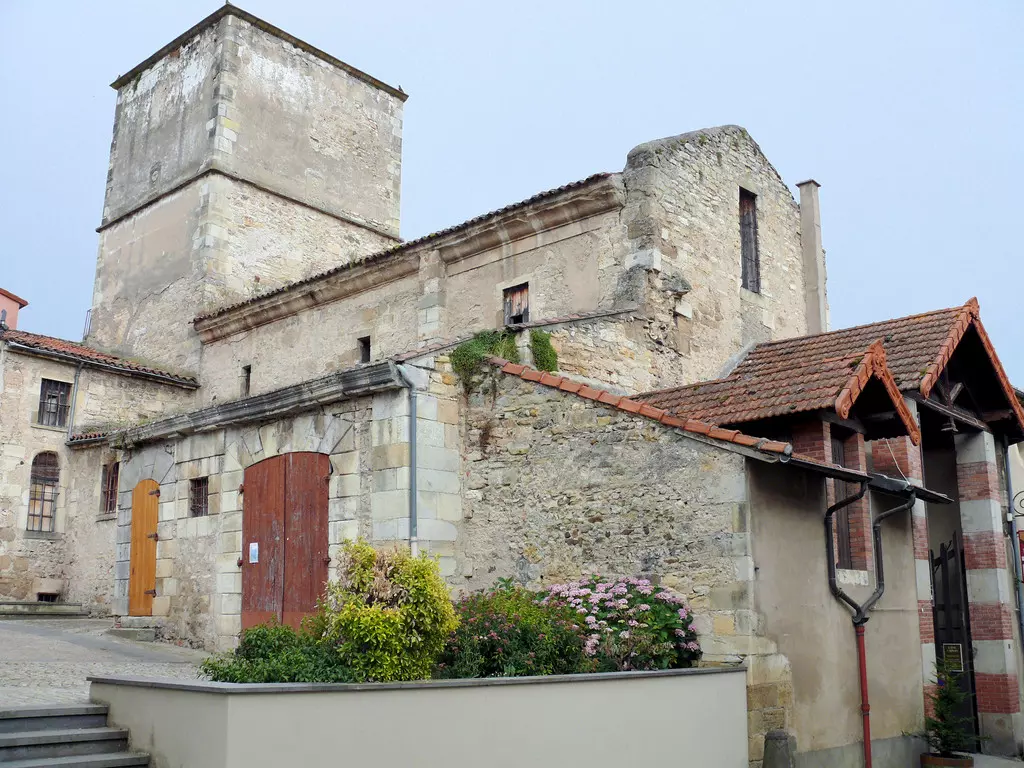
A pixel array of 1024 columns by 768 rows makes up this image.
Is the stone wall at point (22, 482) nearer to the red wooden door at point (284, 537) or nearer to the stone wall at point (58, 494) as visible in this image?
the stone wall at point (58, 494)

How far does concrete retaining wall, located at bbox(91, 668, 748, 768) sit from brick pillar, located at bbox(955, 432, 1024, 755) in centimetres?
560

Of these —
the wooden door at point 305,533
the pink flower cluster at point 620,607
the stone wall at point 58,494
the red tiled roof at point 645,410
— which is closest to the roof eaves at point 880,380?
the red tiled roof at point 645,410

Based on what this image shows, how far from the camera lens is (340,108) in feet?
82.0

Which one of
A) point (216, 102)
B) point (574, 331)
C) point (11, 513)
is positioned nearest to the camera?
point (574, 331)

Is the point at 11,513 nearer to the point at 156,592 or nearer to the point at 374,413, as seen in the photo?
the point at 156,592

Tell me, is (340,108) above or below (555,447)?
above

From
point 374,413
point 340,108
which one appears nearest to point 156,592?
point 374,413

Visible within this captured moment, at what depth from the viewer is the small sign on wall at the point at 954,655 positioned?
13109 mm

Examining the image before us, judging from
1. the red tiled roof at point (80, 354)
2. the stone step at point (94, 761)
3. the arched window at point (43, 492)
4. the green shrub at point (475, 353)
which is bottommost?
the stone step at point (94, 761)

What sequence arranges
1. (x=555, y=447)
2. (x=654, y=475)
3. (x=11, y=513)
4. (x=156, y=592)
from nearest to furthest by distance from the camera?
(x=654, y=475) < (x=555, y=447) < (x=156, y=592) < (x=11, y=513)

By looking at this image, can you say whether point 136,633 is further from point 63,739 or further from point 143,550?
point 63,739

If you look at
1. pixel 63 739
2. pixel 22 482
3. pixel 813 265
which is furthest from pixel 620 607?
pixel 22 482

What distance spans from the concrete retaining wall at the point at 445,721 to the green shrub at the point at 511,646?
0.83m

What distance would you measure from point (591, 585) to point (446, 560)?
6.70ft
